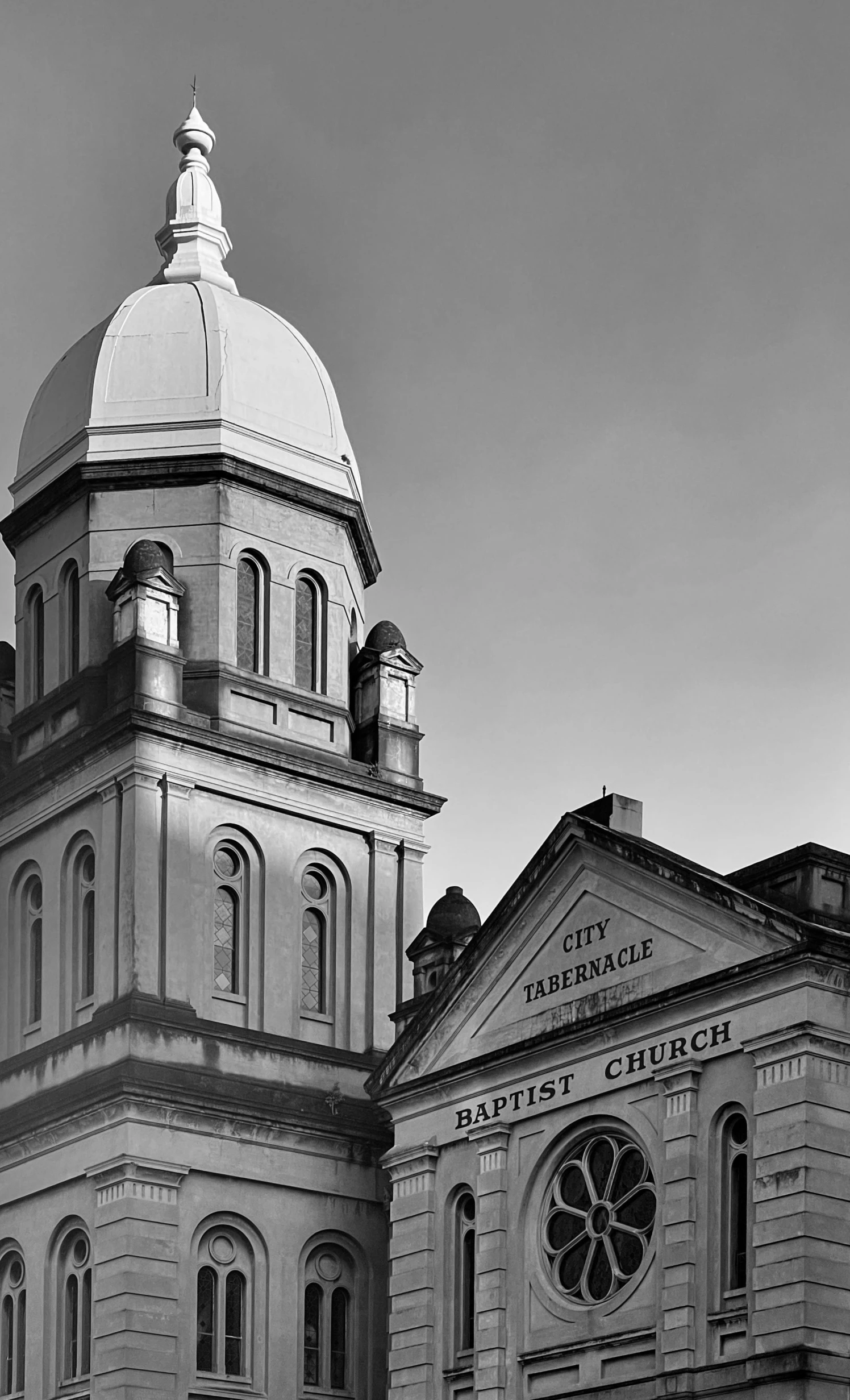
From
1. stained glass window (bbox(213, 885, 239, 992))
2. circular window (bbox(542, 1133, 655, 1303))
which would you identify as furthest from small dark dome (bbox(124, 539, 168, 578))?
circular window (bbox(542, 1133, 655, 1303))

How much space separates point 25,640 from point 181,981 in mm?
8143

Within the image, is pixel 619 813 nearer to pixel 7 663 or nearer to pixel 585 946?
pixel 585 946

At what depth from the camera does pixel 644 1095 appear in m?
34.6

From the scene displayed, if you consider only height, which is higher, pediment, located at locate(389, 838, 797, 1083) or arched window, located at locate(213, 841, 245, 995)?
arched window, located at locate(213, 841, 245, 995)

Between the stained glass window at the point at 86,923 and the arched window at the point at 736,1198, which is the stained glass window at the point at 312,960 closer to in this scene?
the stained glass window at the point at 86,923

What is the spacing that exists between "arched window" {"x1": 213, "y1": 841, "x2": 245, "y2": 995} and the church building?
6cm

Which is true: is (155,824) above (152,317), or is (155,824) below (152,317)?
below

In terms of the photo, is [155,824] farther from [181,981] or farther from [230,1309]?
[230,1309]

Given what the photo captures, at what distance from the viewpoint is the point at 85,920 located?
143ft

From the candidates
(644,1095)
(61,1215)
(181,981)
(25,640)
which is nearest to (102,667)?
(25,640)

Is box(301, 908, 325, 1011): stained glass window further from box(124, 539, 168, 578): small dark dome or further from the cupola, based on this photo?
box(124, 539, 168, 578): small dark dome

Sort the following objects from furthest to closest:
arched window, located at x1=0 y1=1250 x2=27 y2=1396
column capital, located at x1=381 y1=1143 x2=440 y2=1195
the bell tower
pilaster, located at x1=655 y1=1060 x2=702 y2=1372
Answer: arched window, located at x1=0 y1=1250 x2=27 y2=1396 → the bell tower → column capital, located at x1=381 y1=1143 x2=440 y2=1195 → pilaster, located at x1=655 y1=1060 x2=702 y2=1372

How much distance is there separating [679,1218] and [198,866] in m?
12.4

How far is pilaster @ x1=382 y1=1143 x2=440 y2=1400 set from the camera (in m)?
37.4
